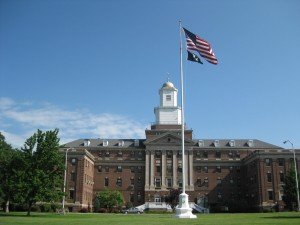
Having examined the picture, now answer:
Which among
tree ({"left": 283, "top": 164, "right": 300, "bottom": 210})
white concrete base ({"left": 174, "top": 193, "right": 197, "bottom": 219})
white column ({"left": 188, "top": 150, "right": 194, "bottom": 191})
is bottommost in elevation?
white concrete base ({"left": 174, "top": 193, "right": 197, "bottom": 219})

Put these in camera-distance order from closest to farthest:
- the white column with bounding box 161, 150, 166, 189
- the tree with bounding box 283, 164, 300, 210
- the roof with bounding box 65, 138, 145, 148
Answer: the tree with bounding box 283, 164, 300, 210 < the white column with bounding box 161, 150, 166, 189 < the roof with bounding box 65, 138, 145, 148

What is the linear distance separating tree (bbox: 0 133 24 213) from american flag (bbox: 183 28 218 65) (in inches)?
1132

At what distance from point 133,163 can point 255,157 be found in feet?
99.1

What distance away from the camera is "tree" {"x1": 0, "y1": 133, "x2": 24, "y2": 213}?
51.2 metres

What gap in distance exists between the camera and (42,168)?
174 feet

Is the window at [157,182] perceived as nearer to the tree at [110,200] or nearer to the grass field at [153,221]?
the tree at [110,200]

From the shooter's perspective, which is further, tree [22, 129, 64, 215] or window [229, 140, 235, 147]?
window [229, 140, 235, 147]

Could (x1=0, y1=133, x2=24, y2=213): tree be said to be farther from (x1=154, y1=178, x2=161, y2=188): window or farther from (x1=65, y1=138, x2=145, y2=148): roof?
(x1=154, y1=178, x2=161, y2=188): window

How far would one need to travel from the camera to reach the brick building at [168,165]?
9350 cm

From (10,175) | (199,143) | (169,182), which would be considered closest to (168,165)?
(169,182)

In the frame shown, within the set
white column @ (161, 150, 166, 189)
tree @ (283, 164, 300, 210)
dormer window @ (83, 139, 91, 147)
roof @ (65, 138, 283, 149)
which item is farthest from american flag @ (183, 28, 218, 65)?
dormer window @ (83, 139, 91, 147)

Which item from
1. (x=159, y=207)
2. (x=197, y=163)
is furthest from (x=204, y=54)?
(x=197, y=163)

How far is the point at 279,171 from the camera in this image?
87.3 metres

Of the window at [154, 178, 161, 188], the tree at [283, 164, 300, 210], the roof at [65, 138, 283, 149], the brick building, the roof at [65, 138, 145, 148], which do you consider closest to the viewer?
A: the tree at [283, 164, 300, 210]
